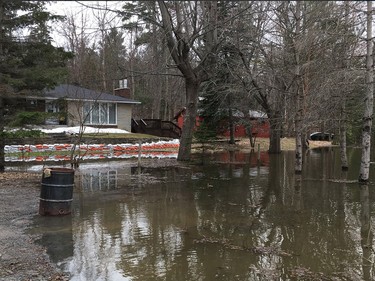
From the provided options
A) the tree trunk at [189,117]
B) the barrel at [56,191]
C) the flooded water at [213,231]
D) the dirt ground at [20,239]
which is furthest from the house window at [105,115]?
the barrel at [56,191]

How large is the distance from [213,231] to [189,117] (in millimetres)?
13016

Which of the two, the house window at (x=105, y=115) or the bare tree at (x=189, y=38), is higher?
the bare tree at (x=189, y=38)

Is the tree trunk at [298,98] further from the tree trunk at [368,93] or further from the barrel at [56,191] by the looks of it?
the barrel at [56,191]

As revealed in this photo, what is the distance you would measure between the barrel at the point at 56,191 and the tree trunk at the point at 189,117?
12165 millimetres

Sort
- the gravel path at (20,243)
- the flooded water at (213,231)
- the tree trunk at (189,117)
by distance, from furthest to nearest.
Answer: the tree trunk at (189,117) < the flooded water at (213,231) < the gravel path at (20,243)

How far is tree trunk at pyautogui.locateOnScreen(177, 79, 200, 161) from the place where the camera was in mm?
20062

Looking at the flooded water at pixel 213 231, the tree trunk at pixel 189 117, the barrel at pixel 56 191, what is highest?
the tree trunk at pixel 189 117

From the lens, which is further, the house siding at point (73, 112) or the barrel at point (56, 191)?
the house siding at point (73, 112)

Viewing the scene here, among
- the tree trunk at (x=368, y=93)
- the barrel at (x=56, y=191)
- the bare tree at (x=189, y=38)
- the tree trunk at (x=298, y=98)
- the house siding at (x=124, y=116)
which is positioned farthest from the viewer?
the house siding at (x=124, y=116)

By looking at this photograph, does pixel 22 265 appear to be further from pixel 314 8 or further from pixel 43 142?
pixel 43 142

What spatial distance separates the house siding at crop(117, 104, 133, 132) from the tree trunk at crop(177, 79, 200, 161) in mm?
14134

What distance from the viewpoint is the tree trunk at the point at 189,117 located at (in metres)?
20.1

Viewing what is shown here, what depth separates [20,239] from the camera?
22.1 feet

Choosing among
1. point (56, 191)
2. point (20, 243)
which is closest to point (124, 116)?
point (56, 191)
